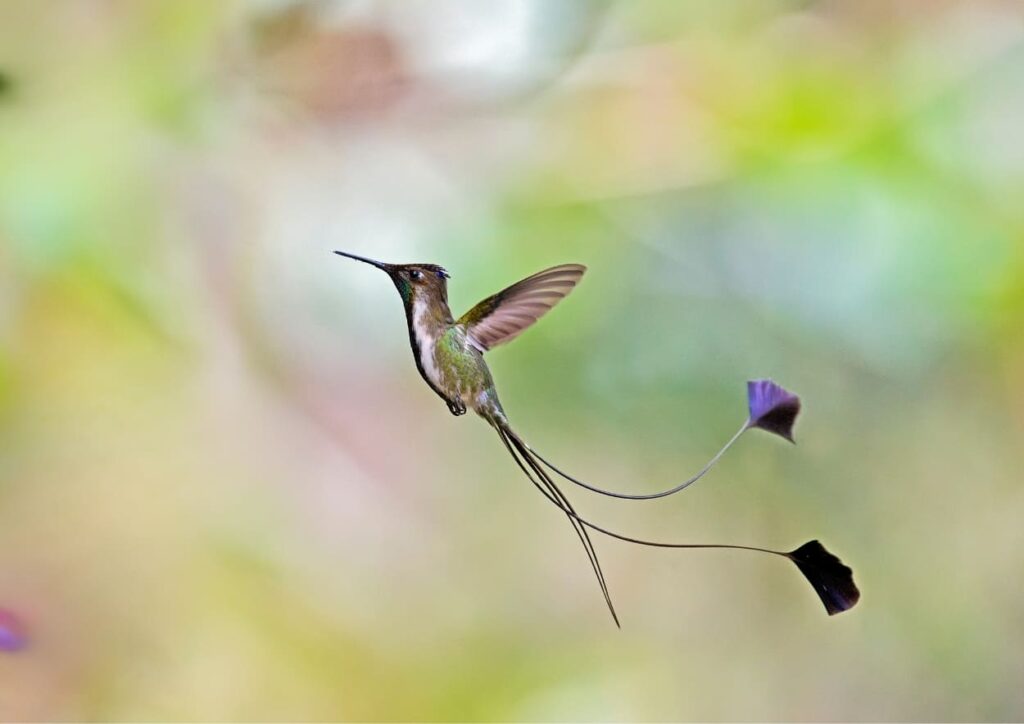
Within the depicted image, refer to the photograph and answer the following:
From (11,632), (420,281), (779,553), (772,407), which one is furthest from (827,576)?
(11,632)

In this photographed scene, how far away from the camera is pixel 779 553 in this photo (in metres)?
1.01

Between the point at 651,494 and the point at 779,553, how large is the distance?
0.49 ft

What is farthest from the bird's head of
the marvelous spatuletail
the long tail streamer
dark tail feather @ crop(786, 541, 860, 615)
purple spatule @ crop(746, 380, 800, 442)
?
dark tail feather @ crop(786, 541, 860, 615)

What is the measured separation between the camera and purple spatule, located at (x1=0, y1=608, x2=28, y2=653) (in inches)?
38.1

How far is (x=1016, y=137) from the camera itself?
1051mm

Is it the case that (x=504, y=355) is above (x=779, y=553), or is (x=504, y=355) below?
above

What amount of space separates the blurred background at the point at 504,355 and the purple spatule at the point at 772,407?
32 mm

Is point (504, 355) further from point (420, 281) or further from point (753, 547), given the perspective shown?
point (753, 547)

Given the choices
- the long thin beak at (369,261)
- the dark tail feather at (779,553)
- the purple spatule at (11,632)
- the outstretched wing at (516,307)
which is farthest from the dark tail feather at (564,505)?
the purple spatule at (11,632)

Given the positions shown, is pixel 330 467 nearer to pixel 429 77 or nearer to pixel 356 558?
pixel 356 558

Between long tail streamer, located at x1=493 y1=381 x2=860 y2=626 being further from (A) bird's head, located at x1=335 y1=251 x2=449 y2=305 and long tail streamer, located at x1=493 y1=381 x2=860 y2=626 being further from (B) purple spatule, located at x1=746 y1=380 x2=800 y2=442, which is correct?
(A) bird's head, located at x1=335 y1=251 x2=449 y2=305

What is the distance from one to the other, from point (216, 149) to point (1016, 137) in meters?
0.87

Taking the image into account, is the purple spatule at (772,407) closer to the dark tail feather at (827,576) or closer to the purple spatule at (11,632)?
the dark tail feather at (827,576)

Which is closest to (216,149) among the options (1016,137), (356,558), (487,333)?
(487,333)
